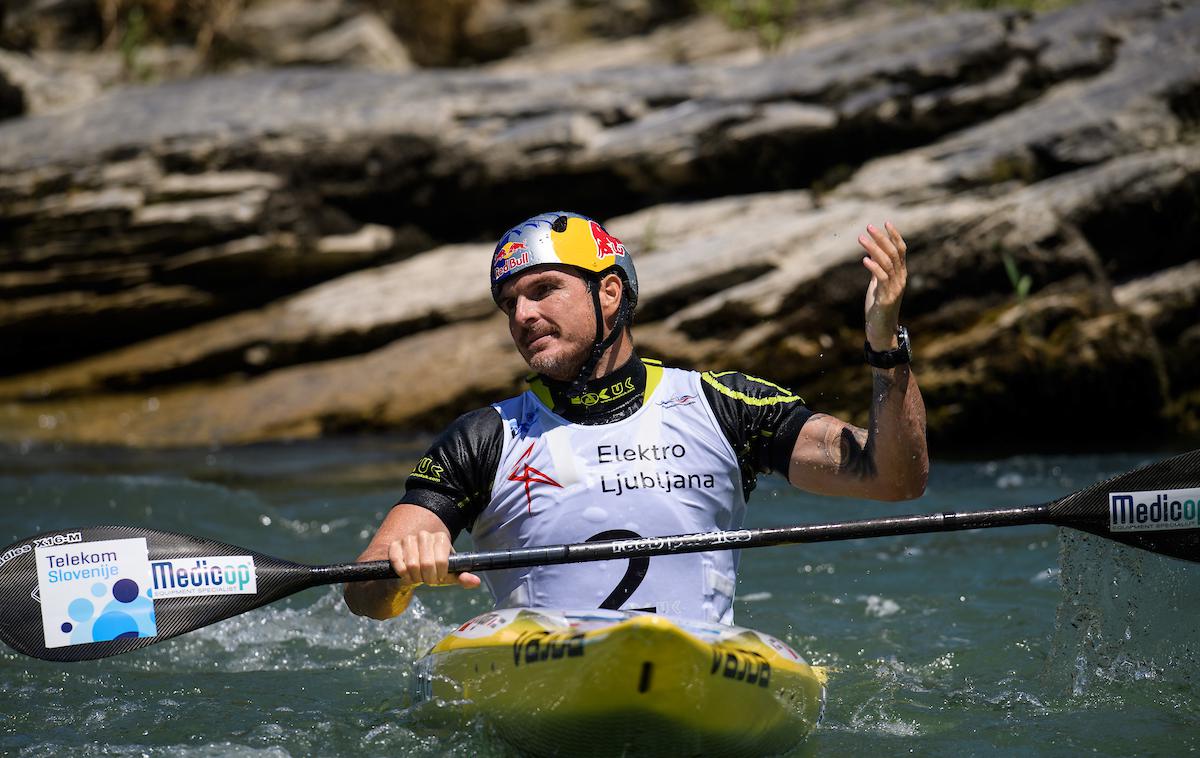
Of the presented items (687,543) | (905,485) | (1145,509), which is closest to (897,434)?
(905,485)

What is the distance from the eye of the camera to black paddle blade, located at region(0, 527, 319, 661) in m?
3.60

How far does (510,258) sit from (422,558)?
1094mm

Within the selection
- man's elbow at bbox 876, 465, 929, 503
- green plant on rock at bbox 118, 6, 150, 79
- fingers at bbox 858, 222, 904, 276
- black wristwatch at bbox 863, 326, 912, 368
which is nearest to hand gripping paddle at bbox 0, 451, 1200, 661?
man's elbow at bbox 876, 465, 929, 503

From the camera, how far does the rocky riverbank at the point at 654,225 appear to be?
27.0 ft

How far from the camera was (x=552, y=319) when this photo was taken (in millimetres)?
3793

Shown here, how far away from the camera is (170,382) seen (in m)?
10.2

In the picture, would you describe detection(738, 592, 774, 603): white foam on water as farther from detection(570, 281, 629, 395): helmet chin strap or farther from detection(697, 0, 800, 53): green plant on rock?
detection(697, 0, 800, 53): green plant on rock

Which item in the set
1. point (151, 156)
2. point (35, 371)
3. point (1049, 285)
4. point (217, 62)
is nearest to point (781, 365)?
point (1049, 285)

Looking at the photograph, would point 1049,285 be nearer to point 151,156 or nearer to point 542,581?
point 542,581

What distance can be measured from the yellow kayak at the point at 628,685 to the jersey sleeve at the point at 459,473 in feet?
1.56

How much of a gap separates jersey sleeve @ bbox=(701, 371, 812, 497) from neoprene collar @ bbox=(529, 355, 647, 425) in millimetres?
245

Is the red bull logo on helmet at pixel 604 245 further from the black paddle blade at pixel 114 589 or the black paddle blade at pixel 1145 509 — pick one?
the black paddle blade at pixel 1145 509

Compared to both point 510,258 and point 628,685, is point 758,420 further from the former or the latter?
point 628,685

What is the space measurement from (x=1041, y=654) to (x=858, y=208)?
192 inches
